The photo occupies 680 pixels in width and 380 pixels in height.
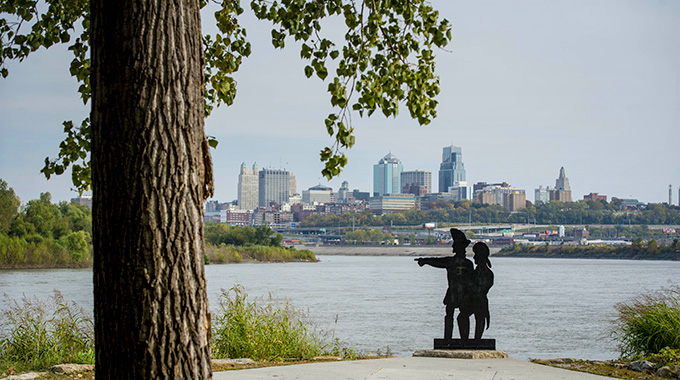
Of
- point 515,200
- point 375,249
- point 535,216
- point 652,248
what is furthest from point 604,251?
point 515,200

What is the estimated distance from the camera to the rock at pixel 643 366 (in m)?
8.19

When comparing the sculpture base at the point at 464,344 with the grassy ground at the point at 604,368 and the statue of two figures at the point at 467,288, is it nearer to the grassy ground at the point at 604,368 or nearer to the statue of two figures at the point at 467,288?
the statue of two figures at the point at 467,288

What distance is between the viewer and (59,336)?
9.55 meters

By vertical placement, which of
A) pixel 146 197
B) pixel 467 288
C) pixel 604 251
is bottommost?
pixel 604 251

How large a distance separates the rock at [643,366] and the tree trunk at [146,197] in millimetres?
6319

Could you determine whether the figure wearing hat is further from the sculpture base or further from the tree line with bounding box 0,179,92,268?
the tree line with bounding box 0,179,92,268

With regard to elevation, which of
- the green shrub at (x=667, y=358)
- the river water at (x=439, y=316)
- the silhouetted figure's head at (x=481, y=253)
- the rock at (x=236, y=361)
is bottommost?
the river water at (x=439, y=316)

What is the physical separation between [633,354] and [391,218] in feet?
508

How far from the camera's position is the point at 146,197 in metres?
3.42

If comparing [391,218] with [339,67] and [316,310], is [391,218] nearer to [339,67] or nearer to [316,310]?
[316,310]

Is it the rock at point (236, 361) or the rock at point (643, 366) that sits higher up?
the rock at point (643, 366)

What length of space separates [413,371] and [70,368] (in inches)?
144

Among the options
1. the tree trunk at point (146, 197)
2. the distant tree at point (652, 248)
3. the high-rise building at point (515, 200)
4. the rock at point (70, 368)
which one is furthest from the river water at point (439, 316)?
the high-rise building at point (515, 200)

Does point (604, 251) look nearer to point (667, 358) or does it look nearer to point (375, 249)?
point (375, 249)
